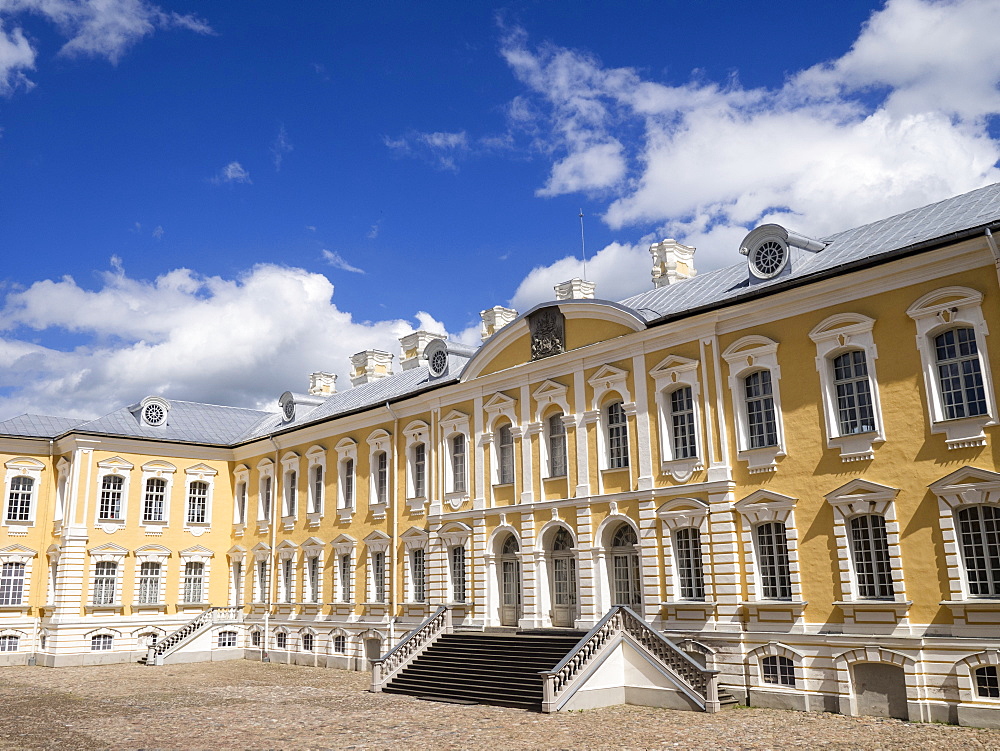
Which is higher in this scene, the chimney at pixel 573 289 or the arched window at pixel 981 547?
the chimney at pixel 573 289

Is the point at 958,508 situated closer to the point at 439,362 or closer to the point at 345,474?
the point at 439,362

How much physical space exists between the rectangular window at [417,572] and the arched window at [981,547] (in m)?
17.3

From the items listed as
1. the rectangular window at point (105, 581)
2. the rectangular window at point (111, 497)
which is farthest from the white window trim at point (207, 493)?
the rectangular window at point (105, 581)

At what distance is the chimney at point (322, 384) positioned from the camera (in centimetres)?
4488

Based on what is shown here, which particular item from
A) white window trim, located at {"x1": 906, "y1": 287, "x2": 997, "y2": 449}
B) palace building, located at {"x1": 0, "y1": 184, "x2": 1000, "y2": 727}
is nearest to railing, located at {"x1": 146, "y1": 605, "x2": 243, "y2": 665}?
palace building, located at {"x1": 0, "y1": 184, "x2": 1000, "y2": 727}

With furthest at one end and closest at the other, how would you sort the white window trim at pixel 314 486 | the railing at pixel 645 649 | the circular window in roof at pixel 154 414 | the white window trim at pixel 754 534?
the circular window in roof at pixel 154 414 → the white window trim at pixel 314 486 → the white window trim at pixel 754 534 → the railing at pixel 645 649

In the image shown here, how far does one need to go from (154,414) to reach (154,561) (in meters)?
6.49

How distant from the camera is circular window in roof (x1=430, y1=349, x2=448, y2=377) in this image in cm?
3131

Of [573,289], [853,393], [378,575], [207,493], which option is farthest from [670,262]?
[207,493]

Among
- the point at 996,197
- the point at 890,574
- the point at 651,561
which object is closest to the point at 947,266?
the point at 996,197

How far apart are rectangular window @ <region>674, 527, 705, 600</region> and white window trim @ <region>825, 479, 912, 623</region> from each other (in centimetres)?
351

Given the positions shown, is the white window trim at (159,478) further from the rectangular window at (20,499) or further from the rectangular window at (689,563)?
the rectangular window at (689,563)

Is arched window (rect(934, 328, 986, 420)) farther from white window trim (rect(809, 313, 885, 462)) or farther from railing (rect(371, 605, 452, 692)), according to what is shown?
railing (rect(371, 605, 452, 692))

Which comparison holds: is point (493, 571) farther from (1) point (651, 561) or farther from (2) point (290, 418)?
(2) point (290, 418)
